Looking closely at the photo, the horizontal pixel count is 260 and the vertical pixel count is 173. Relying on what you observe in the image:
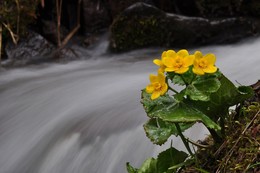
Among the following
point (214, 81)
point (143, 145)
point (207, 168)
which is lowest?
point (143, 145)

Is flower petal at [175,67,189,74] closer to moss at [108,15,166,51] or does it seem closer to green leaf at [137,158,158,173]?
green leaf at [137,158,158,173]

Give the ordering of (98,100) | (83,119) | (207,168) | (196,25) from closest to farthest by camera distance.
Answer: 1. (207,168)
2. (83,119)
3. (98,100)
4. (196,25)

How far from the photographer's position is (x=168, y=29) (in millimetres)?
5176

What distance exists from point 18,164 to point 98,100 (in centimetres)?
92

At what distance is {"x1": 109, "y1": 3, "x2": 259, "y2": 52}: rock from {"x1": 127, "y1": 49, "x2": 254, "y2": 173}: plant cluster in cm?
371

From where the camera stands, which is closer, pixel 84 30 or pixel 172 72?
pixel 172 72

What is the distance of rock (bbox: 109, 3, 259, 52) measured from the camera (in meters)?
5.10

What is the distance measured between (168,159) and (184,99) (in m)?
0.23

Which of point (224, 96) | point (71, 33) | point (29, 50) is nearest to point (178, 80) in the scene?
point (224, 96)

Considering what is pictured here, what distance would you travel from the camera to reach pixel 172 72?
131 centimetres

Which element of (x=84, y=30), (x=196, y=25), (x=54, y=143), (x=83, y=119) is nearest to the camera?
(x=54, y=143)

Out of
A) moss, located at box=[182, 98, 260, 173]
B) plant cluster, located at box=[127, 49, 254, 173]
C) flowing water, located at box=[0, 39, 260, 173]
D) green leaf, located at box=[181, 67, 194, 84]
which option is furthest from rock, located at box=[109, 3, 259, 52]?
green leaf, located at box=[181, 67, 194, 84]

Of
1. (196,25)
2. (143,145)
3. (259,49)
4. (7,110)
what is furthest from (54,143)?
(196,25)

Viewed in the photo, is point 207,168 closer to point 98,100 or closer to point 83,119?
point 83,119
